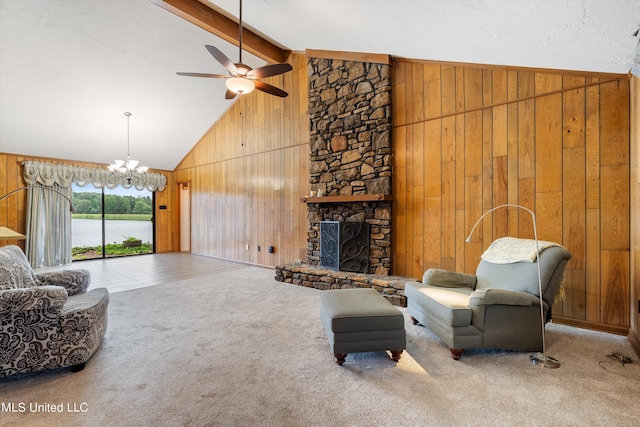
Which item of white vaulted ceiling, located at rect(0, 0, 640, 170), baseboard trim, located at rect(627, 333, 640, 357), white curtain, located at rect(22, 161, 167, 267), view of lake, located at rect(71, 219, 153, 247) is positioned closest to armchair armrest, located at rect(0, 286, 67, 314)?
white vaulted ceiling, located at rect(0, 0, 640, 170)

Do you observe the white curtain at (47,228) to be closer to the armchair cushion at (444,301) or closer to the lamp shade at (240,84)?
the lamp shade at (240,84)

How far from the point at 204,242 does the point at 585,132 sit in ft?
25.7

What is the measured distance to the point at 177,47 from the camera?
5.10m

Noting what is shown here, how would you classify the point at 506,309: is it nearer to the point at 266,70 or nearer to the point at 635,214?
the point at 635,214

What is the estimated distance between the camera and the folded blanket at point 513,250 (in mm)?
2549

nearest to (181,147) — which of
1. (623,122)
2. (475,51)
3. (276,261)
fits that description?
(276,261)

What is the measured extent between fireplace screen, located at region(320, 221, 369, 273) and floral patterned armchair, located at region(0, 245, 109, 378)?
3.07m

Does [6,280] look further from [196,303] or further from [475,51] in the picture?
[475,51]

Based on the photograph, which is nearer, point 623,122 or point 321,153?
point 623,122

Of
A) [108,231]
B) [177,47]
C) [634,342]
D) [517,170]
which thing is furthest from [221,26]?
[108,231]

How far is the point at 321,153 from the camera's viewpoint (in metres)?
5.01

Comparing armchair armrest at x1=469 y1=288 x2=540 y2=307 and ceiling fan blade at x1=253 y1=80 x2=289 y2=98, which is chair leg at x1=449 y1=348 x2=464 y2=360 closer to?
armchair armrest at x1=469 y1=288 x2=540 y2=307

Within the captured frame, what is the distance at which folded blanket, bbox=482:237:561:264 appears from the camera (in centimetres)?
255

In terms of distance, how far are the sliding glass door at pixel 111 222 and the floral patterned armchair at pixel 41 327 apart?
20.1 ft
